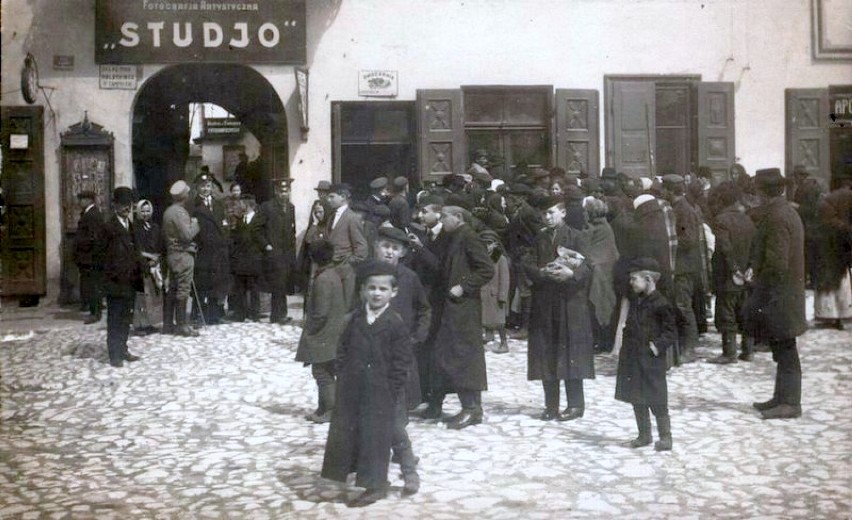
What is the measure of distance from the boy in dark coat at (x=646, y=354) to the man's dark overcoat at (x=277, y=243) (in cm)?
683

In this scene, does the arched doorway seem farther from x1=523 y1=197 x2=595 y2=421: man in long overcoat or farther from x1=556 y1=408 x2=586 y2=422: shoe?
x1=556 y1=408 x2=586 y2=422: shoe

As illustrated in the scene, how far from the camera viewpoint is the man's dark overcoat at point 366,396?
537 cm

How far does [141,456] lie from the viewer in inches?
261

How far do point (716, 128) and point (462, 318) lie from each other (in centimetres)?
918

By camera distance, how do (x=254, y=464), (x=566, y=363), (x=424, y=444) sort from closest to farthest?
(x=254, y=464) → (x=424, y=444) → (x=566, y=363)

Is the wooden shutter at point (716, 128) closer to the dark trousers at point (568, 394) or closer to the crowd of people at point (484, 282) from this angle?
the crowd of people at point (484, 282)

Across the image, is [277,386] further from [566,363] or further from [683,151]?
[683,151]

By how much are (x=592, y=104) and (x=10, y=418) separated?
9.82 metres

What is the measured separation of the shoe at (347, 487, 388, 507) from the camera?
5.35 meters

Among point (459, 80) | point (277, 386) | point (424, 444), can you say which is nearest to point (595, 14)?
point (459, 80)

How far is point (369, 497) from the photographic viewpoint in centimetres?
538

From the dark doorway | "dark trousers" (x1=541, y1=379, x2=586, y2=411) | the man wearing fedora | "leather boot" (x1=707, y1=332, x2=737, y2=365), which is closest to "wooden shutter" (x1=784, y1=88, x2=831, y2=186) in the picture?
the dark doorway

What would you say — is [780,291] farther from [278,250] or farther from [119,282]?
[278,250]

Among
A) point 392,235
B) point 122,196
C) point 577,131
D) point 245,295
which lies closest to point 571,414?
point 392,235
